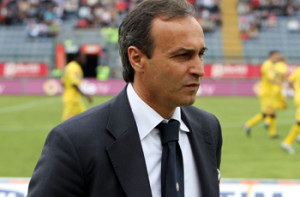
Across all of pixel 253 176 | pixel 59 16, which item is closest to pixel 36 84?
pixel 59 16

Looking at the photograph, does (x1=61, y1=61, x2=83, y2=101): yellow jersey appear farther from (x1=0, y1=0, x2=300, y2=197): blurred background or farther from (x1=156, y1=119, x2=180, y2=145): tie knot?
(x1=156, y1=119, x2=180, y2=145): tie knot

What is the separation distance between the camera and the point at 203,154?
7.28 ft

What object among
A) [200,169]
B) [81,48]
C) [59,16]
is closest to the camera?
[200,169]

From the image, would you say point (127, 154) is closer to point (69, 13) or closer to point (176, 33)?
point (176, 33)

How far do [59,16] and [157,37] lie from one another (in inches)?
1201

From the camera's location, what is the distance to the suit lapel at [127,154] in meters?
1.94

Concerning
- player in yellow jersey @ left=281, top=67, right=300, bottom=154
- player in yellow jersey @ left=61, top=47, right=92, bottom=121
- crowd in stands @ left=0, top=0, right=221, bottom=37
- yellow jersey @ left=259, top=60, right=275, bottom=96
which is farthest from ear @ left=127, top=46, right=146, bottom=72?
crowd in stands @ left=0, top=0, right=221, bottom=37

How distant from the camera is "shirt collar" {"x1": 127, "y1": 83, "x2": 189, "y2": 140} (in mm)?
2084

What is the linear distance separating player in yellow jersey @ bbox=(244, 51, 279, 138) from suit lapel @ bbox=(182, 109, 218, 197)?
10.2 meters

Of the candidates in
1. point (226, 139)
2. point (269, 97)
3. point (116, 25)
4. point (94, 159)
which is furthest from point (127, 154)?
point (116, 25)

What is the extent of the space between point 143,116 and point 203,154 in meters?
0.35

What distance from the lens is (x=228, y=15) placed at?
33.2 meters

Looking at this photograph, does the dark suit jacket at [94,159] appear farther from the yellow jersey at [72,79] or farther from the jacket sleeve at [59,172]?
the yellow jersey at [72,79]

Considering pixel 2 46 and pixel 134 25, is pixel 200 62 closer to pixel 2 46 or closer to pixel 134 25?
pixel 134 25
